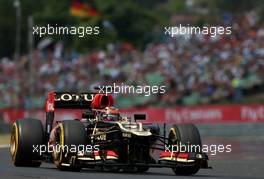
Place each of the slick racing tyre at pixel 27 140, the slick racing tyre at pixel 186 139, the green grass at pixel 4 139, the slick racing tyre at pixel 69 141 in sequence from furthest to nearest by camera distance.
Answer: the green grass at pixel 4 139 < the slick racing tyre at pixel 27 140 < the slick racing tyre at pixel 186 139 < the slick racing tyre at pixel 69 141

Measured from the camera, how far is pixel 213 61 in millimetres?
35094

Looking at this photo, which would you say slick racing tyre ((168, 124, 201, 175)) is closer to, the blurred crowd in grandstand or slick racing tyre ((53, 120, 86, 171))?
slick racing tyre ((53, 120, 86, 171))

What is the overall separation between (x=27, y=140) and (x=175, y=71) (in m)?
20.9

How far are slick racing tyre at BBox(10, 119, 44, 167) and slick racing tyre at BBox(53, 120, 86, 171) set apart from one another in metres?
1.29

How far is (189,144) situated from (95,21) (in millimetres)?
41077

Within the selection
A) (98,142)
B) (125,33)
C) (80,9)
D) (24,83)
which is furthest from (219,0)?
(98,142)

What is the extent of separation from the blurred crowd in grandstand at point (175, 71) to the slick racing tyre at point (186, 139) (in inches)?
767

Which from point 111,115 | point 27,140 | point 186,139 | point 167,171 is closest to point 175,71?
point 167,171

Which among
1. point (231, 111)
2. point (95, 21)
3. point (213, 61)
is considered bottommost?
point (231, 111)

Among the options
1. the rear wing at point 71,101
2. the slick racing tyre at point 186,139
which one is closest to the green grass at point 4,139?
the rear wing at point 71,101

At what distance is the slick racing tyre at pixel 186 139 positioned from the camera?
1403 centimetres

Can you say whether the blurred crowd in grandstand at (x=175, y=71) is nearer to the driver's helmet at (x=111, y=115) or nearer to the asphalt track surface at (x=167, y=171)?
the asphalt track surface at (x=167, y=171)

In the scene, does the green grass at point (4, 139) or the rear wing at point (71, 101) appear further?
the green grass at point (4, 139)

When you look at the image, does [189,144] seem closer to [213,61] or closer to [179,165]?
[179,165]
